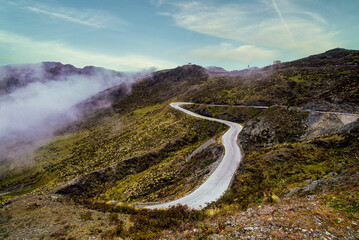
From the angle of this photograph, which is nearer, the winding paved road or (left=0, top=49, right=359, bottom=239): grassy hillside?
(left=0, top=49, right=359, bottom=239): grassy hillside

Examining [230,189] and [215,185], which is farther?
[215,185]

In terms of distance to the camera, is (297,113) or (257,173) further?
(297,113)

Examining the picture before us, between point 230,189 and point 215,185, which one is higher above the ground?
point 230,189

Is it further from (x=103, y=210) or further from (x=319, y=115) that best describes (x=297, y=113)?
(x=103, y=210)

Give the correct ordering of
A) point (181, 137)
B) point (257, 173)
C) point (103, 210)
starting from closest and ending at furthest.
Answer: point (103, 210) → point (257, 173) → point (181, 137)

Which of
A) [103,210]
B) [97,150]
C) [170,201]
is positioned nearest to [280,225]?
[170,201]

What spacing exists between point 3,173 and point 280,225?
10081cm

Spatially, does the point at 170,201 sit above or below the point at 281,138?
below

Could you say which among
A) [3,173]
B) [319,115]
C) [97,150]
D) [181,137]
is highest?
[319,115]

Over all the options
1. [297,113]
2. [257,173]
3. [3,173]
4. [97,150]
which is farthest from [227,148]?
[3,173]

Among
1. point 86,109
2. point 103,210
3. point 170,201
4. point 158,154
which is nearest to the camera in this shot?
point 103,210

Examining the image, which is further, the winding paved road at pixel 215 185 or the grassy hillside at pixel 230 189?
the winding paved road at pixel 215 185

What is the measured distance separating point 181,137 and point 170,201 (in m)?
25.7

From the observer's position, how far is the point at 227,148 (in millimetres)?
30297
